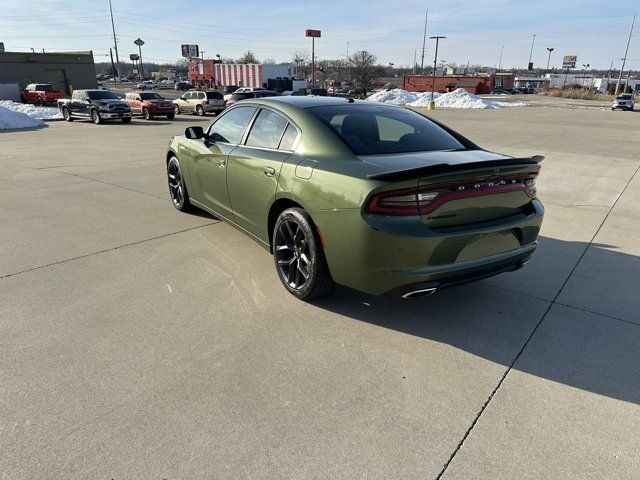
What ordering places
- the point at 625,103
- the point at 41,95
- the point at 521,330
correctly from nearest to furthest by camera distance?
the point at 521,330 → the point at 41,95 → the point at 625,103

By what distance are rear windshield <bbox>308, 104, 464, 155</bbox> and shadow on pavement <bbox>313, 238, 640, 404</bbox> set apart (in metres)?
1.25

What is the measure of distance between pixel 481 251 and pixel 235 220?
8.17ft

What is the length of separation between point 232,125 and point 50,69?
51.5 meters

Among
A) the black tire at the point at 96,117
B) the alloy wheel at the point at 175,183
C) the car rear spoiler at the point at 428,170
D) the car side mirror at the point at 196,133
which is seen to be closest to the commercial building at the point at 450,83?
the black tire at the point at 96,117

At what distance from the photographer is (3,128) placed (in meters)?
21.0

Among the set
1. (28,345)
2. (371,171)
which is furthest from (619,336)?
(28,345)

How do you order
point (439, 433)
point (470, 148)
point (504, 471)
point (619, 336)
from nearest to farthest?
point (504, 471), point (439, 433), point (619, 336), point (470, 148)

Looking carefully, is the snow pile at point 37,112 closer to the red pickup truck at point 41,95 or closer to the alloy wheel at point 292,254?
the red pickup truck at point 41,95

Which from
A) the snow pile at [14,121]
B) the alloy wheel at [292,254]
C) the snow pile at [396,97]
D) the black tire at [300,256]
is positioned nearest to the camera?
the black tire at [300,256]

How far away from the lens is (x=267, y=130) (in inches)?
166

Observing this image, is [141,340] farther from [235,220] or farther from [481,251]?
[481,251]

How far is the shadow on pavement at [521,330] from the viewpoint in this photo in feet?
9.34

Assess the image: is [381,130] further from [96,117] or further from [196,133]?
[96,117]

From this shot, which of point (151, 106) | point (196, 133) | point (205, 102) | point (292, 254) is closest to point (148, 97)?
point (151, 106)
